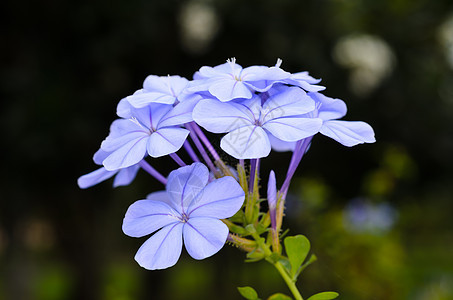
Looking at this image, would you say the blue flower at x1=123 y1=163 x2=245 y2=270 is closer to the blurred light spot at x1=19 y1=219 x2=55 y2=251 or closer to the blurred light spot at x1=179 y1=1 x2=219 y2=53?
the blurred light spot at x1=179 y1=1 x2=219 y2=53

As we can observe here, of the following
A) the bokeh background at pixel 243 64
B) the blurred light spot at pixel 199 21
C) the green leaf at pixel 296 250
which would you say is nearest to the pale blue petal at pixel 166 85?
the green leaf at pixel 296 250

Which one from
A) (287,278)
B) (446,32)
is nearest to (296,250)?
(287,278)

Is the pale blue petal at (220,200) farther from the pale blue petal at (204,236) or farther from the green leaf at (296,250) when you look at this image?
the green leaf at (296,250)

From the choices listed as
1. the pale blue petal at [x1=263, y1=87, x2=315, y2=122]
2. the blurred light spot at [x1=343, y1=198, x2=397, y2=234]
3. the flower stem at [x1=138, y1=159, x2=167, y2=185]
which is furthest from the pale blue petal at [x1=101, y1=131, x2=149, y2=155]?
the blurred light spot at [x1=343, y1=198, x2=397, y2=234]

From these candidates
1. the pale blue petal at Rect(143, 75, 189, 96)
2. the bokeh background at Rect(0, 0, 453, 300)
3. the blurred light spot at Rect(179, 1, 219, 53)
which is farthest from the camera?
the blurred light spot at Rect(179, 1, 219, 53)

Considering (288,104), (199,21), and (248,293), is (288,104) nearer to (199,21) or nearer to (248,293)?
(248,293)
